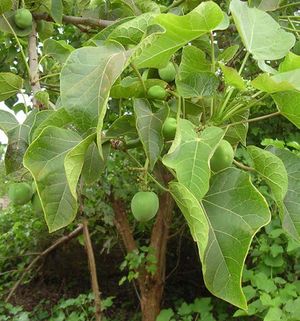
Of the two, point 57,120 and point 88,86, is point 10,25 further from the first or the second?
point 88,86

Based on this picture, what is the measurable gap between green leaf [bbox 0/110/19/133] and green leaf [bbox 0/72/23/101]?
0.10m

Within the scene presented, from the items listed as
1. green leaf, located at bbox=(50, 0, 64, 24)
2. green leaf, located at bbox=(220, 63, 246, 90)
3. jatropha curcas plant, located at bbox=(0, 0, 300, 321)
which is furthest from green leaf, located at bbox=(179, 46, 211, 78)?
green leaf, located at bbox=(50, 0, 64, 24)

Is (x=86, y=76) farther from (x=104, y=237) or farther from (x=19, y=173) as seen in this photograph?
(x=104, y=237)

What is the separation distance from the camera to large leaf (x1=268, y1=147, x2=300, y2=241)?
80 centimetres

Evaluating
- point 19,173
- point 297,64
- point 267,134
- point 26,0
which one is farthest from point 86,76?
point 267,134

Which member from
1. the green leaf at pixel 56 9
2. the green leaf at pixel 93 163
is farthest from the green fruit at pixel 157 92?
the green leaf at pixel 56 9

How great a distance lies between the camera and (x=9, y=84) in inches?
39.4

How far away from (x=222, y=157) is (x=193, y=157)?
0.32 feet

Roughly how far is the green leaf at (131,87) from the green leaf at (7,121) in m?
0.24

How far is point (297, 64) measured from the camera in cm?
67

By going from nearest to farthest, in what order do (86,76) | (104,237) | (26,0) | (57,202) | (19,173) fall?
(86,76), (57,202), (19,173), (26,0), (104,237)

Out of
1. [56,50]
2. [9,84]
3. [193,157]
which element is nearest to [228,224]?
[193,157]

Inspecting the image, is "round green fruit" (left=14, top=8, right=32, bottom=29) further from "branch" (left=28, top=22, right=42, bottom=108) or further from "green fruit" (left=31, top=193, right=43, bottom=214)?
"green fruit" (left=31, top=193, right=43, bottom=214)

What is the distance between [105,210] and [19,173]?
2.00 metres
